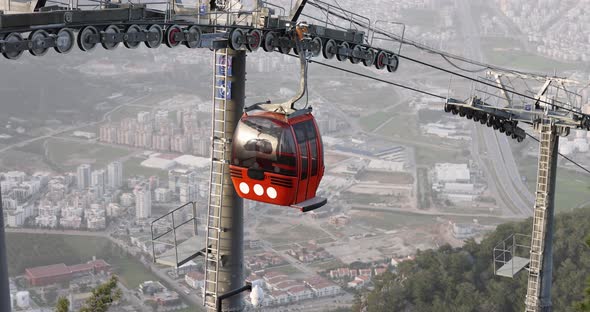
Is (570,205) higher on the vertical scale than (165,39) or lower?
lower

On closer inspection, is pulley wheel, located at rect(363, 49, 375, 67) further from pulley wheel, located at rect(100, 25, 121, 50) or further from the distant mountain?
the distant mountain

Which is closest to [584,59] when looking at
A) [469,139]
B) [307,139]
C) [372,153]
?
[469,139]

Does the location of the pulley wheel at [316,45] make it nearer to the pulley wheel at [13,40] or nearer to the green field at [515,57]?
the pulley wheel at [13,40]

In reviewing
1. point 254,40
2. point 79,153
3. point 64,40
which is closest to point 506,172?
point 79,153

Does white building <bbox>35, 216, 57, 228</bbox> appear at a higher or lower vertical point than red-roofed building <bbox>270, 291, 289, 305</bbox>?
higher

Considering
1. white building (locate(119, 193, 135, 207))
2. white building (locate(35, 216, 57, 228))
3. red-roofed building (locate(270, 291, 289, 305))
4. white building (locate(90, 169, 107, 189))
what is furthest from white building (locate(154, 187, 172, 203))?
red-roofed building (locate(270, 291, 289, 305))

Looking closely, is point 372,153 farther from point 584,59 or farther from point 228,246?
point 228,246
